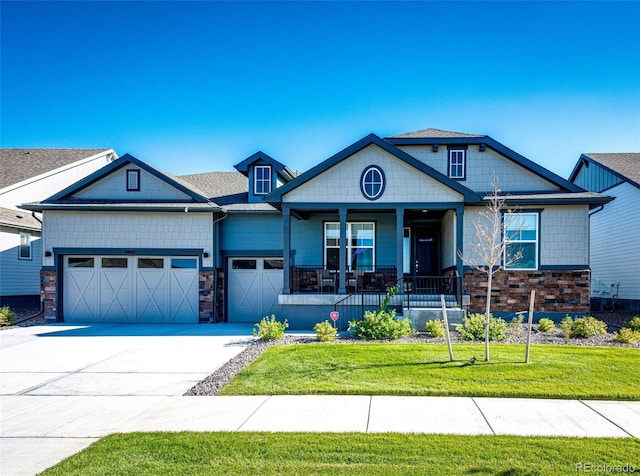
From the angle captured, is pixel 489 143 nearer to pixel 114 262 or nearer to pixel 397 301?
pixel 397 301

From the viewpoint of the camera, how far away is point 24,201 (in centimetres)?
2214

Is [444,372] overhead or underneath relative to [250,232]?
underneath

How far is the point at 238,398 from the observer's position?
7320mm

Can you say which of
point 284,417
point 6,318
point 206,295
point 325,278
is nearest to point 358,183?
point 325,278

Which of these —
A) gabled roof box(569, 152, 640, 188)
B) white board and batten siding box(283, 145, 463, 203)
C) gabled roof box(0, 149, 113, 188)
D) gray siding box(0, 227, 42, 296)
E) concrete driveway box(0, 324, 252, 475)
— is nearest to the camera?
concrete driveway box(0, 324, 252, 475)

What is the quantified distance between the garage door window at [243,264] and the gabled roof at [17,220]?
994 centimetres

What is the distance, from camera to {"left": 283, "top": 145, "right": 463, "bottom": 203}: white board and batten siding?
14766 millimetres

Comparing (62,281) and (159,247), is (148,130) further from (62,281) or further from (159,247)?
(62,281)

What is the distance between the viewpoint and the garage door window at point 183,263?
16.7 m

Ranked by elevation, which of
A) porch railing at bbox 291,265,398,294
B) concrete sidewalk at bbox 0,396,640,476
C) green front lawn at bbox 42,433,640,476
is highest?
porch railing at bbox 291,265,398,294

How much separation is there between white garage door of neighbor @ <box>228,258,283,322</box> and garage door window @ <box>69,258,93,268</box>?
16.0 ft

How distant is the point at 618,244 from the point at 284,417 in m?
18.4

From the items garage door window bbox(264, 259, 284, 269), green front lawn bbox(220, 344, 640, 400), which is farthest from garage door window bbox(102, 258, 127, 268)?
green front lawn bbox(220, 344, 640, 400)

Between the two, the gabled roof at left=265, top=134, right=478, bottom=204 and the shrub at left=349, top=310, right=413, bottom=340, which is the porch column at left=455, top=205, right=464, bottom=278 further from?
the shrub at left=349, top=310, right=413, bottom=340
